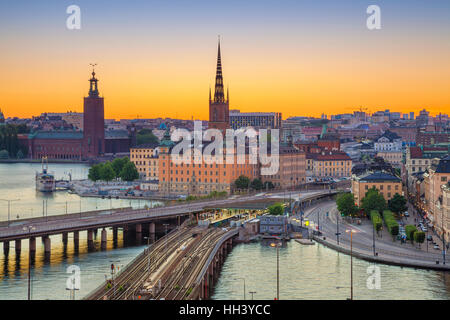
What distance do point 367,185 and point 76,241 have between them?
53.4 ft

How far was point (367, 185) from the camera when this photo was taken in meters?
39.9

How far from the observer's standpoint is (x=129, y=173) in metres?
62.0

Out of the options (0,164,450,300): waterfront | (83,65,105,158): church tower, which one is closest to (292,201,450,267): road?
(0,164,450,300): waterfront

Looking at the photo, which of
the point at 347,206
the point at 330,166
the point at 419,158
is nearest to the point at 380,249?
the point at 347,206

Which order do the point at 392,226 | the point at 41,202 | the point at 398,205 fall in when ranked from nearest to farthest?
1. the point at 392,226
2. the point at 398,205
3. the point at 41,202

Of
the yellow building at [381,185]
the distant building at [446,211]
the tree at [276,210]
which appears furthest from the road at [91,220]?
the distant building at [446,211]

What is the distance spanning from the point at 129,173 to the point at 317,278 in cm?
3985

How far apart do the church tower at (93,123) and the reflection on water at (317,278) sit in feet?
243

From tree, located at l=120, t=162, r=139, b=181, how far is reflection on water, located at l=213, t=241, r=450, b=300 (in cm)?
3383

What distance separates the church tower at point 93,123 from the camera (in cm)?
10038

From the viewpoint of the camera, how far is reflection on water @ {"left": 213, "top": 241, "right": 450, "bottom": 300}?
21.3m

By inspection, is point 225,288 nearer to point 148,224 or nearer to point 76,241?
point 76,241

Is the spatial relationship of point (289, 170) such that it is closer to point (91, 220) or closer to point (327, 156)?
point (327, 156)
